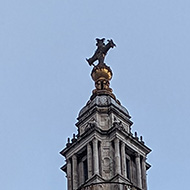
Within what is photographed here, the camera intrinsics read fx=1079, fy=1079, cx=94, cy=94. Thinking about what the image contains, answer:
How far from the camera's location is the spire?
7762 centimetres

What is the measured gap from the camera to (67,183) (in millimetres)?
70938

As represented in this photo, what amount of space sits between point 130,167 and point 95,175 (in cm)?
347

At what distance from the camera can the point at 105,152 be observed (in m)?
70.9

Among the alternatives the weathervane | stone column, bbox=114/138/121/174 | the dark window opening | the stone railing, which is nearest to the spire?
the weathervane

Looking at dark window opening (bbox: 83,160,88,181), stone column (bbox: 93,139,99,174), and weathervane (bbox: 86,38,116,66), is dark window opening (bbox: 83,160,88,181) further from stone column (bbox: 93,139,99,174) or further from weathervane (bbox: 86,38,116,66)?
weathervane (bbox: 86,38,116,66)

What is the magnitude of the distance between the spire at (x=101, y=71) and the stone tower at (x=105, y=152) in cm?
128

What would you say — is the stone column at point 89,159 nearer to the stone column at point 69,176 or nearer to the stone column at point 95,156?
the stone column at point 95,156

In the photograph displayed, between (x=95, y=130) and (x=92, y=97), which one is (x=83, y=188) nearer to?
(x=95, y=130)

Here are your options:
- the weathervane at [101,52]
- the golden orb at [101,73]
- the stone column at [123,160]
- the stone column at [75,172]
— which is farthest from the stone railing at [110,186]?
the weathervane at [101,52]

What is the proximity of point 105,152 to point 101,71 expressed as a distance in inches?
380

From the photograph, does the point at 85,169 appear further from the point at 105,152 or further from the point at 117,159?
the point at 117,159

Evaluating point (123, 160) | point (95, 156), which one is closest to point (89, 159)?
point (95, 156)

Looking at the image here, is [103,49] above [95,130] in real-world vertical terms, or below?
above

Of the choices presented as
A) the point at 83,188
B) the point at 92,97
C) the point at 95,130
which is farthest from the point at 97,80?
the point at 83,188
